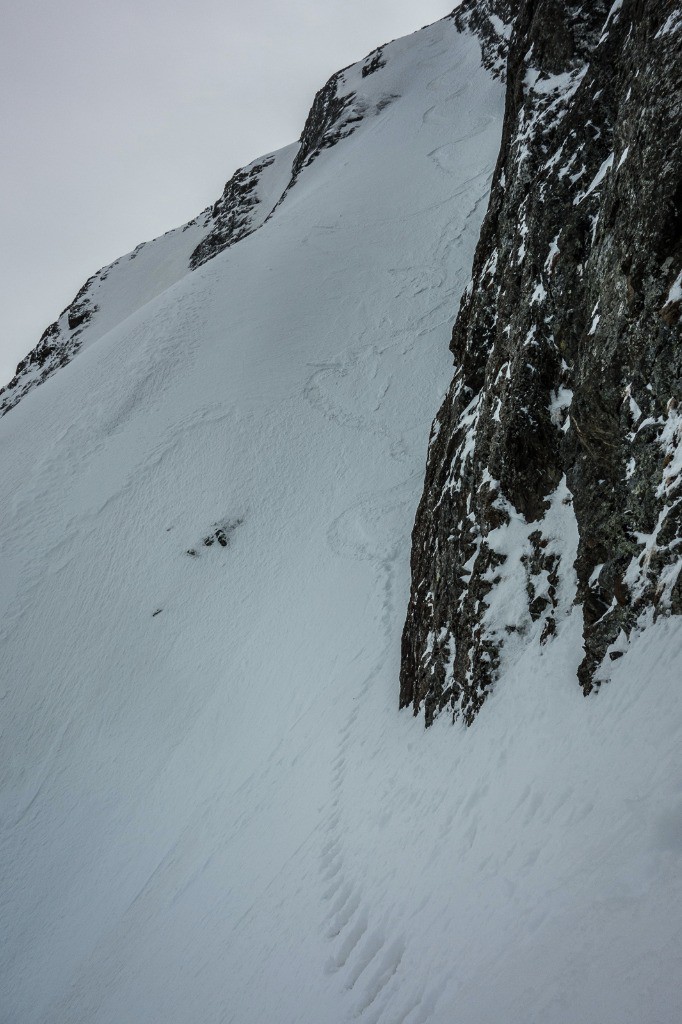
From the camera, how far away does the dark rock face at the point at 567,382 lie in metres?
5.43

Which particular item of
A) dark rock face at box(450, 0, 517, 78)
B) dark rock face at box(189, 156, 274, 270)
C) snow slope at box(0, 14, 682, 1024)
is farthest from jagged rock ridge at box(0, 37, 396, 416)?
snow slope at box(0, 14, 682, 1024)

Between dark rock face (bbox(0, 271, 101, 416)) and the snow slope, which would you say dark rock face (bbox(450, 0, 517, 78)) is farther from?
dark rock face (bbox(0, 271, 101, 416))

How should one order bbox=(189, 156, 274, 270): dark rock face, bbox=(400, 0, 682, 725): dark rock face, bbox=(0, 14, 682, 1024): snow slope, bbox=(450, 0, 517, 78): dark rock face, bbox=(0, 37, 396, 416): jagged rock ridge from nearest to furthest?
bbox=(0, 14, 682, 1024): snow slope
bbox=(400, 0, 682, 725): dark rock face
bbox=(450, 0, 517, 78): dark rock face
bbox=(0, 37, 396, 416): jagged rock ridge
bbox=(189, 156, 274, 270): dark rock face

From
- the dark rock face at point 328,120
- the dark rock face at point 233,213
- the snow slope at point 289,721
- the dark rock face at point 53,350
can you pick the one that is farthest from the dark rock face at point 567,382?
the dark rock face at point 53,350

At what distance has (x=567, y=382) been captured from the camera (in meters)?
7.10

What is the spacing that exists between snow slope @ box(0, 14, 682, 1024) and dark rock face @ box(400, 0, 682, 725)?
59 cm

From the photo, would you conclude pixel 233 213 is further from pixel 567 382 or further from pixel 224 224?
pixel 567 382

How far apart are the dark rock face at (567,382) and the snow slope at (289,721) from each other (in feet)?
1.95

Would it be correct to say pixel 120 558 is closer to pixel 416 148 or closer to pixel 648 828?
pixel 648 828

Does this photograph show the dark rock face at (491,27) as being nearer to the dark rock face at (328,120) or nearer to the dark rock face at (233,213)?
the dark rock face at (328,120)

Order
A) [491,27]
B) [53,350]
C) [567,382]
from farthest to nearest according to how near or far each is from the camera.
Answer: [53,350], [491,27], [567,382]

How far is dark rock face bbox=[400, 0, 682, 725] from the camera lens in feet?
17.8

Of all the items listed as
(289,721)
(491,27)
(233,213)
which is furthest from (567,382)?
(233,213)

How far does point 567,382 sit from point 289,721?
25.3 feet
